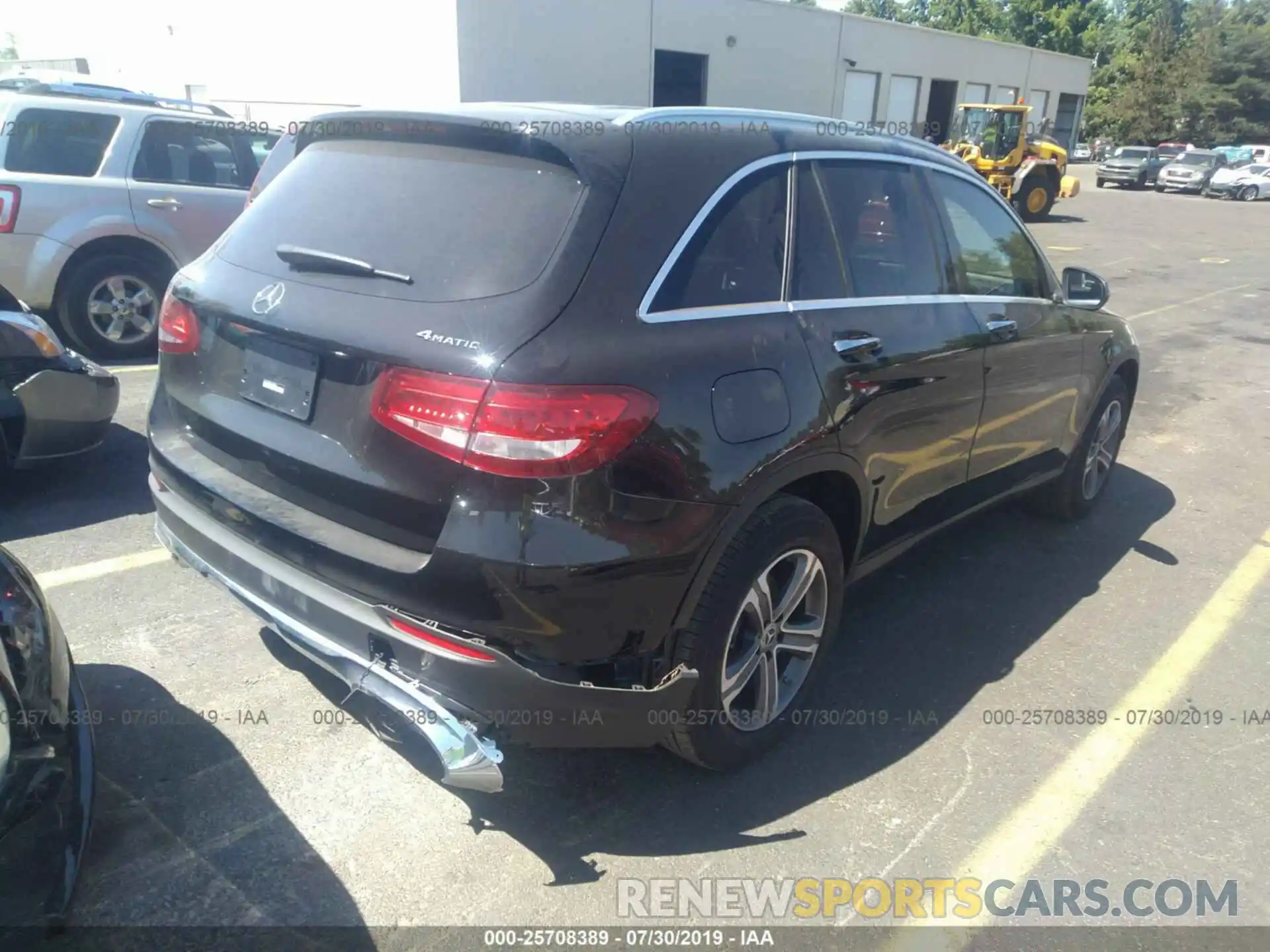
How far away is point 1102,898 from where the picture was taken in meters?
2.64

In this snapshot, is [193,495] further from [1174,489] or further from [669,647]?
[1174,489]

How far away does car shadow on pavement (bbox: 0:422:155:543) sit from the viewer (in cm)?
443

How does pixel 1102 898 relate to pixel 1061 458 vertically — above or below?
below

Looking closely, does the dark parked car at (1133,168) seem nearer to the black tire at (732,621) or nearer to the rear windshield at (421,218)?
the black tire at (732,621)

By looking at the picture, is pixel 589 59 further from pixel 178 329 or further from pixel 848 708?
pixel 848 708

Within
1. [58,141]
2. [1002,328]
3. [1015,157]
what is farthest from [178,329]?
[1015,157]

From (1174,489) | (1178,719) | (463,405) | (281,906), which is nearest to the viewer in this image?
(463,405)

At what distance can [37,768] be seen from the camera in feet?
6.64

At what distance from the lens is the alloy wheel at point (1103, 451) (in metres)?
5.09

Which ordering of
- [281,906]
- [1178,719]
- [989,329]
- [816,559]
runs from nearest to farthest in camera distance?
[281,906]
[816,559]
[1178,719]
[989,329]

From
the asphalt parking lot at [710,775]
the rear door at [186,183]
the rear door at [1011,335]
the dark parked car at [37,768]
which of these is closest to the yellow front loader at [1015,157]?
the rear door at [186,183]

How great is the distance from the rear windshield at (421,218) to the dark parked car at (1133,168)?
42734 millimetres

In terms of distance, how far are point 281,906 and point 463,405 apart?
4.33ft

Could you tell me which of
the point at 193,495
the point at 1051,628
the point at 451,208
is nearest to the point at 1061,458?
the point at 1051,628
